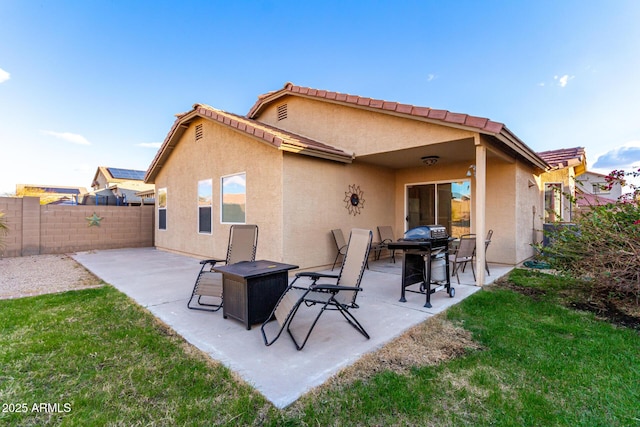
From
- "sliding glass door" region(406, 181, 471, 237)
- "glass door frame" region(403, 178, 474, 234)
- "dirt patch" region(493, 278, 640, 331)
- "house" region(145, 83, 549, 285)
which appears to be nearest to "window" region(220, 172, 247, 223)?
"house" region(145, 83, 549, 285)

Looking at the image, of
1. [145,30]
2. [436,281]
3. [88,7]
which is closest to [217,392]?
[436,281]

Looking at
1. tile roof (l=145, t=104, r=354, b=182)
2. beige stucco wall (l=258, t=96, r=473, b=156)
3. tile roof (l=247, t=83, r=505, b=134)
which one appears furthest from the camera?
tile roof (l=145, t=104, r=354, b=182)

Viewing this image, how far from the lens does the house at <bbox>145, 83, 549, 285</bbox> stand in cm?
668

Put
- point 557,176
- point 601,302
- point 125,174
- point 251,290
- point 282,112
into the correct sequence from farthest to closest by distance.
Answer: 1. point 125,174
2. point 557,176
3. point 282,112
4. point 601,302
5. point 251,290

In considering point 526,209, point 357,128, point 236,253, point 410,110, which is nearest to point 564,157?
point 526,209

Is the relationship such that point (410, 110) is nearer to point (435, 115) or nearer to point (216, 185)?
point (435, 115)

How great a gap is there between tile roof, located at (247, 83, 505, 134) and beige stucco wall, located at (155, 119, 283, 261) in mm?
2212

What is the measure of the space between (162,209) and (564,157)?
1474 cm

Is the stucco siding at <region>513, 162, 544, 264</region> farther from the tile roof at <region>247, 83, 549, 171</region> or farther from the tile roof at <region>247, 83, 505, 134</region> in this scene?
the tile roof at <region>247, 83, 505, 134</region>

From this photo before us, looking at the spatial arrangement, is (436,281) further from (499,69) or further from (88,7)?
(88,7)

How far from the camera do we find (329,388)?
2520 millimetres

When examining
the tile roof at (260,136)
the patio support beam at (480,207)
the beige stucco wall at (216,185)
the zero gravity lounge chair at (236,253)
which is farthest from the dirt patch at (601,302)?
the beige stucco wall at (216,185)

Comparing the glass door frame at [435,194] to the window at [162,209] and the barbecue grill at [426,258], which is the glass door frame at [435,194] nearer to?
the barbecue grill at [426,258]

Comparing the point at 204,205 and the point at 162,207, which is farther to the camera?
the point at 162,207
